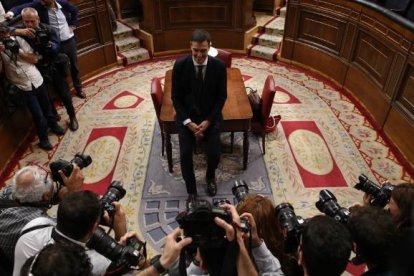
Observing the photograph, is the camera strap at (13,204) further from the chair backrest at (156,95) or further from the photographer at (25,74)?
the photographer at (25,74)

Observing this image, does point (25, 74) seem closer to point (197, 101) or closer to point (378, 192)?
point (197, 101)

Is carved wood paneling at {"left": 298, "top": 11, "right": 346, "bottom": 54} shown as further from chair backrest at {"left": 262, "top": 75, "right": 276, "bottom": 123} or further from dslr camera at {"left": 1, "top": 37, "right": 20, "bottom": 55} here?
dslr camera at {"left": 1, "top": 37, "right": 20, "bottom": 55}

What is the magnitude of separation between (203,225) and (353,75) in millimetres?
3959

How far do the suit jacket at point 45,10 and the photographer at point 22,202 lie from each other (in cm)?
263

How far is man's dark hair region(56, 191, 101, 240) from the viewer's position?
4.74 feet

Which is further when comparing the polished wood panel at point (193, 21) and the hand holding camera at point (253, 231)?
the polished wood panel at point (193, 21)

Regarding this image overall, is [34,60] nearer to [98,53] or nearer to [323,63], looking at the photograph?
[98,53]

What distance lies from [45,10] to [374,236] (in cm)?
400

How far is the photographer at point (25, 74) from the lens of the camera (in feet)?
10.4

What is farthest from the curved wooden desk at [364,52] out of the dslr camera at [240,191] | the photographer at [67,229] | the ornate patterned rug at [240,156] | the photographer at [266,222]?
the photographer at [67,229]

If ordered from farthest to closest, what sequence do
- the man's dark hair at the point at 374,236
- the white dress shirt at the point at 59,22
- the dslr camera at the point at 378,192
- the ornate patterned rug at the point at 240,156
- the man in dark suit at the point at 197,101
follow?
the white dress shirt at the point at 59,22
the ornate patterned rug at the point at 240,156
the man in dark suit at the point at 197,101
the dslr camera at the point at 378,192
the man's dark hair at the point at 374,236

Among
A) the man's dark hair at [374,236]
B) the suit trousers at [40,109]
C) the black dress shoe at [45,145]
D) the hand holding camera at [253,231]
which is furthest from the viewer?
the black dress shoe at [45,145]

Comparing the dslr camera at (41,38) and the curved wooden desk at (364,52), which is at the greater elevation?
the dslr camera at (41,38)

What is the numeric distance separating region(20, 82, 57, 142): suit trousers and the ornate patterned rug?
23 cm
